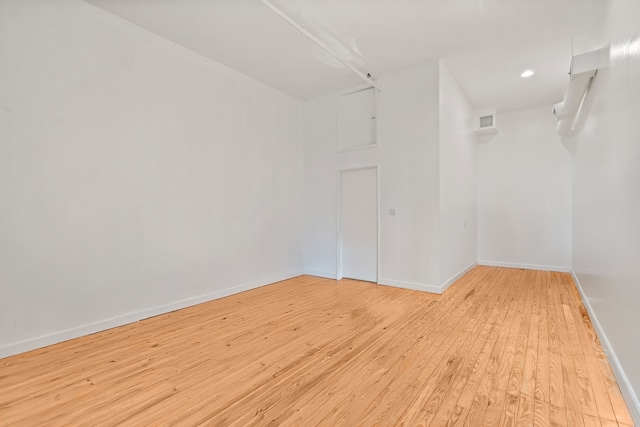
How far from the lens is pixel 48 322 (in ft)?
8.90

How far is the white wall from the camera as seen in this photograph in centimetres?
574

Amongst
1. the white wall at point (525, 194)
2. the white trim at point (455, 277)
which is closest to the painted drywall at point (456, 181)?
the white trim at point (455, 277)

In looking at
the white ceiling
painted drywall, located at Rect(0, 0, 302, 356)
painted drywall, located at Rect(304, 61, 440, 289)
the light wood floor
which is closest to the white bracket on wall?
the white ceiling

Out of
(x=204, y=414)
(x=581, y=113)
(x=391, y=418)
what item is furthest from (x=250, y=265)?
(x=581, y=113)

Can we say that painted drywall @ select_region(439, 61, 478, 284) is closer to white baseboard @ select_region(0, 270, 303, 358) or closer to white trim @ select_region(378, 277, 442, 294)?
white trim @ select_region(378, 277, 442, 294)

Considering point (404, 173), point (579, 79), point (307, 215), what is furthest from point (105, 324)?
point (579, 79)

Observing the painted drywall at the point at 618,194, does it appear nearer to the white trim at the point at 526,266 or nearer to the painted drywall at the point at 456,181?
the painted drywall at the point at 456,181

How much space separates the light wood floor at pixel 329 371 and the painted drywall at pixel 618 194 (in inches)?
11.7

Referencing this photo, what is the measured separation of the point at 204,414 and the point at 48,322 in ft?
6.92

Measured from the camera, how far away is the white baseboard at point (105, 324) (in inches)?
100

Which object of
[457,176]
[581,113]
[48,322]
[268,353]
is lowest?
[268,353]

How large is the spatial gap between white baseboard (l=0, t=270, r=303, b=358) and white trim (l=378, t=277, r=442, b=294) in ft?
7.21

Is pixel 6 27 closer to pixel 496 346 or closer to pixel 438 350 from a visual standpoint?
pixel 438 350

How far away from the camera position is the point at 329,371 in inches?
84.9
